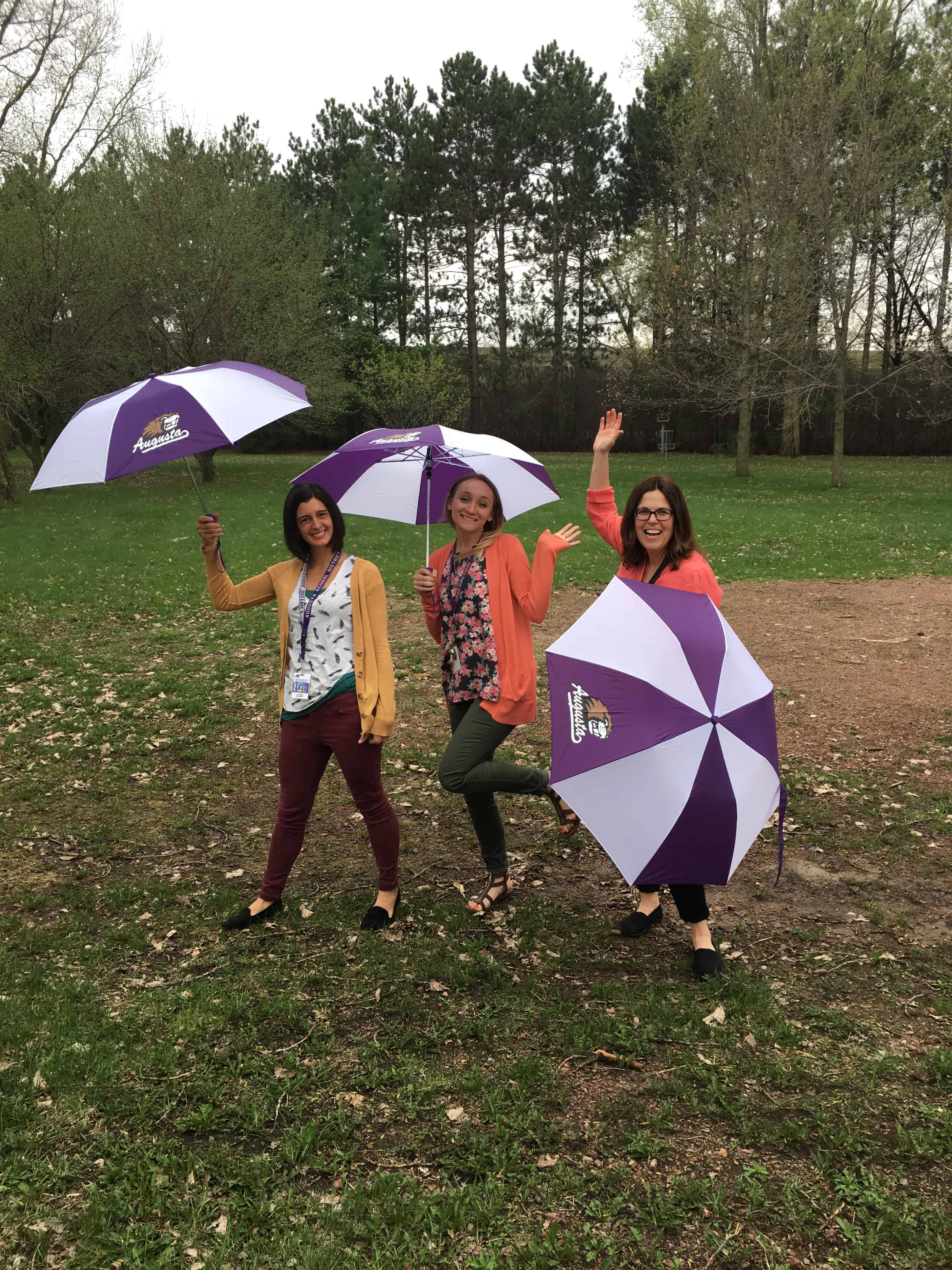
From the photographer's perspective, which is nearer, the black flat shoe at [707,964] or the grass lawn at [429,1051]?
the grass lawn at [429,1051]

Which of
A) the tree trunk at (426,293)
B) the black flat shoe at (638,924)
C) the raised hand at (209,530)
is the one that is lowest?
the black flat shoe at (638,924)

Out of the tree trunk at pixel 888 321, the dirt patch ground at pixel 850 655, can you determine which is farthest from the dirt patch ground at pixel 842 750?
the tree trunk at pixel 888 321

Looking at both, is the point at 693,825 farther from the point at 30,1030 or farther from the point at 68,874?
the point at 68,874

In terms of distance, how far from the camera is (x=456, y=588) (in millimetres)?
4219

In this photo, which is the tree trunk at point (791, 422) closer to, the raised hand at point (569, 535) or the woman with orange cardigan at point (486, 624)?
the raised hand at point (569, 535)

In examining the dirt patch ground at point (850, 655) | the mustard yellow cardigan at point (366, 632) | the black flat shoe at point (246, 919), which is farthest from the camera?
the dirt patch ground at point (850, 655)

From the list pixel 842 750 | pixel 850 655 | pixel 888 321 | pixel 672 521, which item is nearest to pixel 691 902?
pixel 672 521

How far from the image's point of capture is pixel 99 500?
2417cm

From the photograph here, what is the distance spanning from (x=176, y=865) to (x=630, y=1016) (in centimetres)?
286

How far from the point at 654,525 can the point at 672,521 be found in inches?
3.1

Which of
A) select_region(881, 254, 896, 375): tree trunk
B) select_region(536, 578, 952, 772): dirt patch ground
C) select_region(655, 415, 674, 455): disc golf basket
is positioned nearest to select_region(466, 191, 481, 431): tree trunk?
select_region(655, 415, 674, 455): disc golf basket

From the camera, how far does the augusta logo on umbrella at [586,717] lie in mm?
3215

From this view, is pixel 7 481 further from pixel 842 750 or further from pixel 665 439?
pixel 665 439

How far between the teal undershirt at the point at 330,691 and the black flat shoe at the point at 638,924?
176cm
